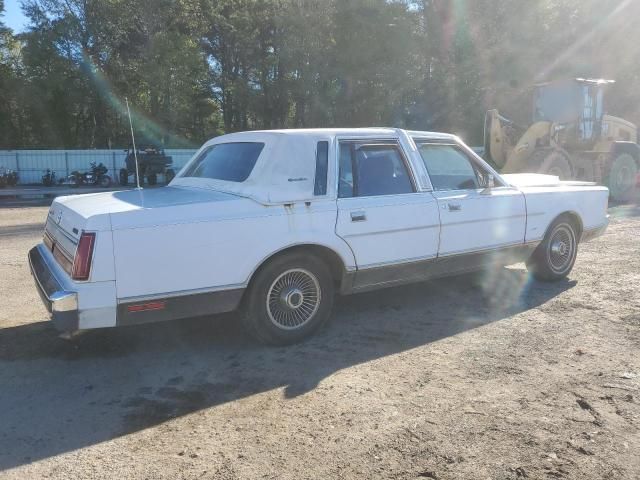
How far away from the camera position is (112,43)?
115ft

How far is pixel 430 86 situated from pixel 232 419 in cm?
2974

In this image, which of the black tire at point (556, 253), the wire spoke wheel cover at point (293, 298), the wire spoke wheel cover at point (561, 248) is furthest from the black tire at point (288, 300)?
the wire spoke wheel cover at point (561, 248)

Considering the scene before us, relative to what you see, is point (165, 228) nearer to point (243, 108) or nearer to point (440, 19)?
point (440, 19)

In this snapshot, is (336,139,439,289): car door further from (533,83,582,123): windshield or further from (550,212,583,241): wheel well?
(533,83,582,123): windshield

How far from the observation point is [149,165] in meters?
22.4

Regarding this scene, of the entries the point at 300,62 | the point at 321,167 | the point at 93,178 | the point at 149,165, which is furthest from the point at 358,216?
the point at 300,62

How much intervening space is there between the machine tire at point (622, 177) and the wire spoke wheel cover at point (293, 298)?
13113 millimetres

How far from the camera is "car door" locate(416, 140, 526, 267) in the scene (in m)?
5.41

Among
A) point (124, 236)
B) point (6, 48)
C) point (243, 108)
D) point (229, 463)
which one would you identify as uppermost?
point (6, 48)

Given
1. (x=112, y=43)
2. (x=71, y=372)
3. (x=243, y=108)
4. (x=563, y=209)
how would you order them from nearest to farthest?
1. (x=71, y=372)
2. (x=563, y=209)
3. (x=112, y=43)
4. (x=243, y=108)

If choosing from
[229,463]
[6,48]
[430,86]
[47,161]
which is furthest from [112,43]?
[229,463]

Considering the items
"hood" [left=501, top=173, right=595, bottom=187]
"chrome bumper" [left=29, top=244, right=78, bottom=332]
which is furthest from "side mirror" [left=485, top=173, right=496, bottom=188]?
"chrome bumper" [left=29, top=244, right=78, bottom=332]

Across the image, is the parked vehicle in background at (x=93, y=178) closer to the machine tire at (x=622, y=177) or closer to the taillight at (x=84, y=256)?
the machine tire at (x=622, y=177)

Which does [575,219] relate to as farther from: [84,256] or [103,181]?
[103,181]
